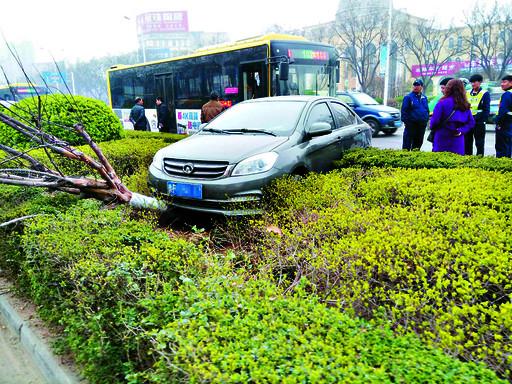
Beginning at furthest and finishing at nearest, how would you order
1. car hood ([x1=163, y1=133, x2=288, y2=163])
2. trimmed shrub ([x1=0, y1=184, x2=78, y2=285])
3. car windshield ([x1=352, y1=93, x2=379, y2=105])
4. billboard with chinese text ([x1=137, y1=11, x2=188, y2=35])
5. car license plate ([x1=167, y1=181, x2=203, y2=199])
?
billboard with chinese text ([x1=137, y1=11, x2=188, y2=35]) → car windshield ([x1=352, y1=93, x2=379, y2=105]) → car hood ([x1=163, y1=133, x2=288, y2=163]) → car license plate ([x1=167, y1=181, x2=203, y2=199]) → trimmed shrub ([x1=0, y1=184, x2=78, y2=285])

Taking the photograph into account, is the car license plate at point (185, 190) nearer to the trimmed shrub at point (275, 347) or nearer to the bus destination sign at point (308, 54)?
the trimmed shrub at point (275, 347)

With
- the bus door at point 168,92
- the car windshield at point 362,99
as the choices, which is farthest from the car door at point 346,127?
the car windshield at point 362,99

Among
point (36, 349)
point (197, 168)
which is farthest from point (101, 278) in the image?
point (197, 168)

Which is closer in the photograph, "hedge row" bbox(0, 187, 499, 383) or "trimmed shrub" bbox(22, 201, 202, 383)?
"hedge row" bbox(0, 187, 499, 383)

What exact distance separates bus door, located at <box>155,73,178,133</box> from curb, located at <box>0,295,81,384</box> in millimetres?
10416

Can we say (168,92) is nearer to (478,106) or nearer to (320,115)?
(320,115)

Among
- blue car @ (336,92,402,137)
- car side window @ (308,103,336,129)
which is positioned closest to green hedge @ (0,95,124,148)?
car side window @ (308,103,336,129)

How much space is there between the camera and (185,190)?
14.3 feet

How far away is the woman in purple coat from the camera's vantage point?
19.5 ft

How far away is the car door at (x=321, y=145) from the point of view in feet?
16.6

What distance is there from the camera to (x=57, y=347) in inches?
108

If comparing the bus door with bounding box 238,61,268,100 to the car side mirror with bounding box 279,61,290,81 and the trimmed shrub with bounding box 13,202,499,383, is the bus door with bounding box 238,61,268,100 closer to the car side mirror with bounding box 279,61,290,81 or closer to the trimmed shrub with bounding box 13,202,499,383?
the car side mirror with bounding box 279,61,290,81

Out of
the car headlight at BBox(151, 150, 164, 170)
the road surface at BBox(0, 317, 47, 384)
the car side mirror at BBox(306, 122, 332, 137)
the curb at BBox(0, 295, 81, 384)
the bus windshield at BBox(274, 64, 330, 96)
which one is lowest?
the road surface at BBox(0, 317, 47, 384)

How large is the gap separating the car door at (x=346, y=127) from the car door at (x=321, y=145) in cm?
12
